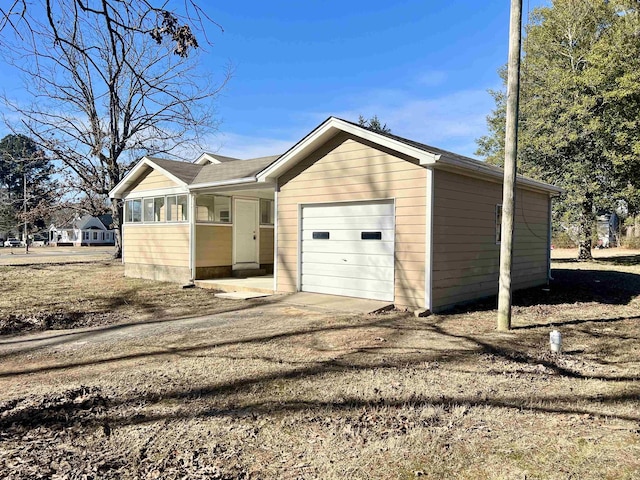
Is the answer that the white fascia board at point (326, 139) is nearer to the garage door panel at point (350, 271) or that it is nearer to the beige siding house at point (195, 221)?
the beige siding house at point (195, 221)

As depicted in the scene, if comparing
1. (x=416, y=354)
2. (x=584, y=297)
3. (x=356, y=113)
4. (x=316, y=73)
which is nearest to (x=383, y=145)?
(x=416, y=354)

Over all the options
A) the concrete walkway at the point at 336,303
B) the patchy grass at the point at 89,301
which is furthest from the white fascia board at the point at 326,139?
the patchy grass at the point at 89,301

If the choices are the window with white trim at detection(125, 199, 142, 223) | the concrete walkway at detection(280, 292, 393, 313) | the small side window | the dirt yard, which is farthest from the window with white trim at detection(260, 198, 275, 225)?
the dirt yard

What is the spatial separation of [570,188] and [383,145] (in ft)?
47.6

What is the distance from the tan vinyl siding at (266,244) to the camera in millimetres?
13805

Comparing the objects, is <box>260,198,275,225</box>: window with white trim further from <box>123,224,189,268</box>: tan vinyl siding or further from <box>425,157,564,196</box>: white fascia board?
<box>425,157,564,196</box>: white fascia board

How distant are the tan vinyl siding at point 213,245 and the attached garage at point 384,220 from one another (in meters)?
3.20

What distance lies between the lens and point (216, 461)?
2.68 meters

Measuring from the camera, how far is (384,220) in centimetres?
836

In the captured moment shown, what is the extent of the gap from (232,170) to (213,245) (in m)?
2.29

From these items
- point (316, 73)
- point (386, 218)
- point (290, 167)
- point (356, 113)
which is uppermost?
point (356, 113)

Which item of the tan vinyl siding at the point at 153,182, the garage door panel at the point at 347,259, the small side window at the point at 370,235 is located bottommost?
the garage door panel at the point at 347,259

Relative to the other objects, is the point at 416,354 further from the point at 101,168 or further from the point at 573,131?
the point at 101,168

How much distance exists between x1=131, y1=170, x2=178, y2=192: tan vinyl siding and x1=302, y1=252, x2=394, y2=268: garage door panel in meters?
5.51
